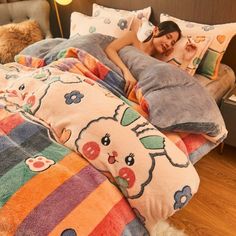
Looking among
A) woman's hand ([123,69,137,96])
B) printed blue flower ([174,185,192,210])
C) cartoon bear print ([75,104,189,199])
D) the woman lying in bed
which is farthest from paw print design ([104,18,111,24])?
printed blue flower ([174,185,192,210])

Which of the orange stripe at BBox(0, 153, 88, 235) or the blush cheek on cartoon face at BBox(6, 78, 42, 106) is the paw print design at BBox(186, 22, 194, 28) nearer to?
the blush cheek on cartoon face at BBox(6, 78, 42, 106)

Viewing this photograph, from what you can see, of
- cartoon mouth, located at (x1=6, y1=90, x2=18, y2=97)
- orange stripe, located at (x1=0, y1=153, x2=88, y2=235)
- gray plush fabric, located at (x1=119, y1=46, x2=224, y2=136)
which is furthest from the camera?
cartoon mouth, located at (x1=6, y1=90, x2=18, y2=97)

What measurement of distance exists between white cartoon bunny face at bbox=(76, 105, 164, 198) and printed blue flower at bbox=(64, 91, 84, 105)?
14cm

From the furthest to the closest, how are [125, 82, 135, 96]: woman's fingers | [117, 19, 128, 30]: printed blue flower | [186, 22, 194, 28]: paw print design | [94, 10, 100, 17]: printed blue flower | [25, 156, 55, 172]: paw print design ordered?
1. [94, 10, 100, 17]: printed blue flower
2. [117, 19, 128, 30]: printed blue flower
3. [186, 22, 194, 28]: paw print design
4. [125, 82, 135, 96]: woman's fingers
5. [25, 156, 55, 172]: paw print design

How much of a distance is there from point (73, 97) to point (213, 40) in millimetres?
1161

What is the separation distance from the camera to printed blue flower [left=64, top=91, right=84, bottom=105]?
1066mm

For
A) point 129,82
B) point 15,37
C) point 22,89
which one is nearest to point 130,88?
point 129,82

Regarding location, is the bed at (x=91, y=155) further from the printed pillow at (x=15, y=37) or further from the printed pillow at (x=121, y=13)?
the printed pillow at (x=15, y=37)

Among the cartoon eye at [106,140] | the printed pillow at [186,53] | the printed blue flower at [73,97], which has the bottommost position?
the printed pillow at [186,53]

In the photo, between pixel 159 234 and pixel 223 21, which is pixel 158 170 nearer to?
pixel 159 234

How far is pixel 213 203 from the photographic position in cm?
160

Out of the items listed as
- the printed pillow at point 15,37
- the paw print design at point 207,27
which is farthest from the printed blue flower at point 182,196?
the printed pillow at point 15,37

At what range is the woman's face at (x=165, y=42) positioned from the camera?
1806 mm

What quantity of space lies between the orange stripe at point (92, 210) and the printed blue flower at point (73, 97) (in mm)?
345
